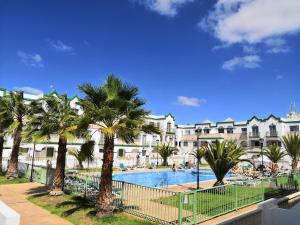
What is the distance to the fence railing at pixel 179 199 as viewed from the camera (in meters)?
10.9

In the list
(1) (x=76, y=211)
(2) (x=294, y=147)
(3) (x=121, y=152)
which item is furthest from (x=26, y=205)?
(3) (x=121, y=152)

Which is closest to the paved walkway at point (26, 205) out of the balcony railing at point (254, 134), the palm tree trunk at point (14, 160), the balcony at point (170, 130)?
the palm tree trunk at point (14, 160)

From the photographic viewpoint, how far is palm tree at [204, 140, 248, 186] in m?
18.3

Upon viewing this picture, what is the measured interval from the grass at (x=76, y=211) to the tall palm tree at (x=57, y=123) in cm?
84

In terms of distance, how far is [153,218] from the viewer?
37.4 ft

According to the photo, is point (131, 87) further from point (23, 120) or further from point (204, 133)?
point (204, 133)

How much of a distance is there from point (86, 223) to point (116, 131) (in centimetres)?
385

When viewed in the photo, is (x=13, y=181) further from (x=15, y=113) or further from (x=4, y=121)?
(x=15, y=113)

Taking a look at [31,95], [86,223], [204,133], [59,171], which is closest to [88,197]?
[59,171]

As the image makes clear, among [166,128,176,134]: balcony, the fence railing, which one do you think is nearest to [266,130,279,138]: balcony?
[166,128,176,134]: balcony

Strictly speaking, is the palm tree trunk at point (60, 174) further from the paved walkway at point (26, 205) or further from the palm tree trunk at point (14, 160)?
the palm tree trunk at point (14, 160)

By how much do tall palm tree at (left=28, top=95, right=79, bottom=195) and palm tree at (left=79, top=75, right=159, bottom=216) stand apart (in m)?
3.21

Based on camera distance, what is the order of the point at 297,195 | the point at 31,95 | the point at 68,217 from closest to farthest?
1. the point at 68,217
2. the point at 297,195
3. the point at 31,95

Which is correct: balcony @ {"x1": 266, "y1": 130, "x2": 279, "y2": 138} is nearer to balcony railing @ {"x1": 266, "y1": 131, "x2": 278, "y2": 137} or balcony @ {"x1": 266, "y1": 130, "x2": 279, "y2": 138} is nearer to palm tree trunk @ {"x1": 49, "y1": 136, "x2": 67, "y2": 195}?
balcony railing @ {"x1": 266, "y1": 131, "x2": 278, "y2": 137}
